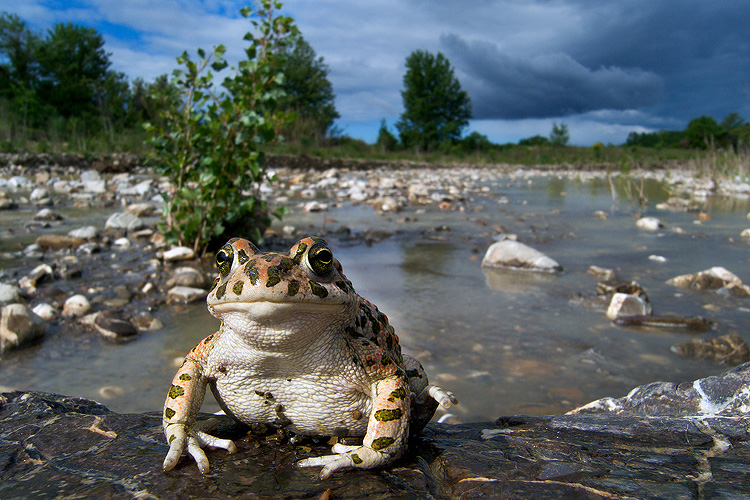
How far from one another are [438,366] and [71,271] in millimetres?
5298

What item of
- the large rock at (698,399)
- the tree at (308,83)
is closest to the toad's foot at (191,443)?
the large rock at (698,399)

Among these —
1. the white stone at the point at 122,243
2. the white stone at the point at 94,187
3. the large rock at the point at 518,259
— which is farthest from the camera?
the white stone at the point at 94,187

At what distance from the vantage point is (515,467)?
1942 millimetres

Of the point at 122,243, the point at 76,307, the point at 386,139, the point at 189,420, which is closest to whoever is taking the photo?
the point at 189,420

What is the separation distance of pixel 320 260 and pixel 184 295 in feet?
15.2

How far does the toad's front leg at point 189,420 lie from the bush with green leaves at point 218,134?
509 cm

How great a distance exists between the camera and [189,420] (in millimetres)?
2109

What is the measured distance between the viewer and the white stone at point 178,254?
7.28 meters

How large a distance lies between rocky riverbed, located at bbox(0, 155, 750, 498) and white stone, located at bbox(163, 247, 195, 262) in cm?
3

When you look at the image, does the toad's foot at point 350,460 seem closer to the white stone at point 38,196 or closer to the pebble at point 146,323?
the pebble at point 146,323

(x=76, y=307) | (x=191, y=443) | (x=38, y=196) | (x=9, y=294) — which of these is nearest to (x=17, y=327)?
(x=76, y=307)

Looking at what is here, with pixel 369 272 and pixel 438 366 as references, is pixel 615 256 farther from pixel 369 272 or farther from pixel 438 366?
pixel 438 366

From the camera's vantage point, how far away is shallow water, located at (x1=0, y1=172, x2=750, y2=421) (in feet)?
13.0

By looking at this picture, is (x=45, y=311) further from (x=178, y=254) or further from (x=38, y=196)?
(x=38, y=196)
